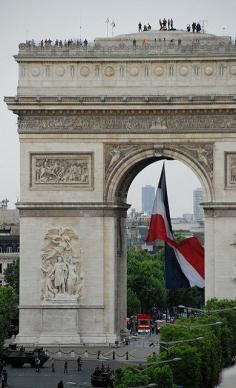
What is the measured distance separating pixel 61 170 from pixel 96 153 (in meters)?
1.43

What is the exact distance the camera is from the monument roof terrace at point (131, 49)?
7019 cm

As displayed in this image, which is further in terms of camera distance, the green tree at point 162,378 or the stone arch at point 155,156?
the stone arch at point 155,156

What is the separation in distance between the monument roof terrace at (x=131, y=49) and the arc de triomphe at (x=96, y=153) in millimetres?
37

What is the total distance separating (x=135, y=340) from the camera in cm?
7531

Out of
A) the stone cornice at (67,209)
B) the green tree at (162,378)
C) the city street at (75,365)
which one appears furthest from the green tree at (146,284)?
the green tree at (162,378)

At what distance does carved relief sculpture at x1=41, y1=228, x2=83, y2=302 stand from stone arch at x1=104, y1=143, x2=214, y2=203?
2140 millimetres

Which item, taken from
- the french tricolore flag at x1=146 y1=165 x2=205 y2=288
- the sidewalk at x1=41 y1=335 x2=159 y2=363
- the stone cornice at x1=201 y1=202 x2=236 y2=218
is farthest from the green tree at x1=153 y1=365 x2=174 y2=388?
the french tricolore flag at x1=146 y1=165 x2=205 y2=288

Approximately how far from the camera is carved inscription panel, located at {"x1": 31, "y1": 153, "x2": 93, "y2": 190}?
232ft

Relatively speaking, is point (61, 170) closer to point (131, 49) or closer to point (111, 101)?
point (111, 101)

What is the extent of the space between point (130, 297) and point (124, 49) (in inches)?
1340

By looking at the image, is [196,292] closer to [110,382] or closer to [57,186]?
[57,186]

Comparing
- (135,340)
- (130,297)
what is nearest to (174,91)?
(135,340)

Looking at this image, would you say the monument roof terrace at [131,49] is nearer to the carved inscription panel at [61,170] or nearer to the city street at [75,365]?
the carved inscription panel at [61,170]

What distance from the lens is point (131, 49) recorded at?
231ft
